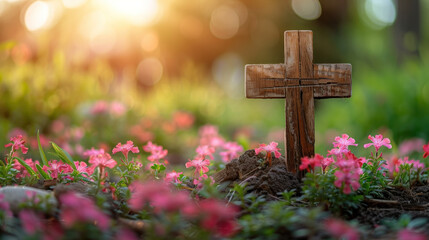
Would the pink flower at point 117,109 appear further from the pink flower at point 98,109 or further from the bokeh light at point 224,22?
the bokeh light at point 224,22

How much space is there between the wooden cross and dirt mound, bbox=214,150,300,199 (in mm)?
94

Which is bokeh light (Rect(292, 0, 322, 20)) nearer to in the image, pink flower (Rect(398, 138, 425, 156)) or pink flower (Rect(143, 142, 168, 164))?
pink flower (Rect(398, 138, 425, 156))

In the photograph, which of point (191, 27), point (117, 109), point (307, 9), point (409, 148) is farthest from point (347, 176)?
point (191, 27)

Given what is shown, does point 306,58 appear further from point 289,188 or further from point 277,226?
point 277,226

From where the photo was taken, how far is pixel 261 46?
13688 millimetres

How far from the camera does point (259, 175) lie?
93.2 inches

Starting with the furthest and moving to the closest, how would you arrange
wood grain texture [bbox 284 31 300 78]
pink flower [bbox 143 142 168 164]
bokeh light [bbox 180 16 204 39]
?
bokeh light [bbox 180 16 204 39], pink flower [bbox 143 142 168 164], wood grain texture [bbox 284 31 300 78]

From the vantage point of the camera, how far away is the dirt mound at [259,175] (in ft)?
7.41

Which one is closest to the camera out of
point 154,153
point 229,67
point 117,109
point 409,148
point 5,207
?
point 5,207

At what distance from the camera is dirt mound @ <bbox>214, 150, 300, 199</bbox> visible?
226cm

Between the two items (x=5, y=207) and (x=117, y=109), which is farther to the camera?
(x=117, y=109)

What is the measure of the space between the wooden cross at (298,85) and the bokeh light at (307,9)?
10853mm

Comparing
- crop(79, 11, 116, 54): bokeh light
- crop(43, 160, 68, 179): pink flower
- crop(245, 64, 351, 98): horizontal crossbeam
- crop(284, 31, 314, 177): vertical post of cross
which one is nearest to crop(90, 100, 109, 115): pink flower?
crop(43, 160, 68, 179): pink flower

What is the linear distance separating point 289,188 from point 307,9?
Answer: 38.1ft
